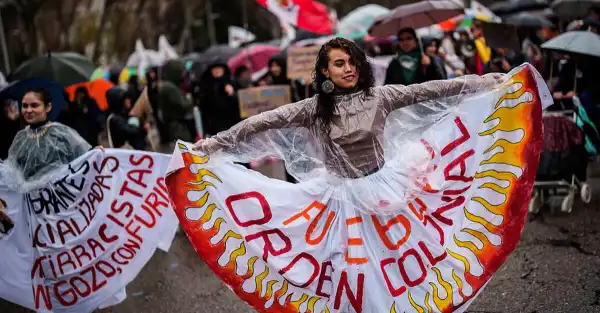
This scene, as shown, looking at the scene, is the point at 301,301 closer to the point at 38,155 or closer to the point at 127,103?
the point at 38,155

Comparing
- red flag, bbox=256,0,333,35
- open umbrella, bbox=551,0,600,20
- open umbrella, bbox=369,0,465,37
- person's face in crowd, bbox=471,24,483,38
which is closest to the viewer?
open umbrella, bbox=369,0,465,37

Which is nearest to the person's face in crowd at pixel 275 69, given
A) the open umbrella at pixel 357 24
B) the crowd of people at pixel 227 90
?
the crowd of people at pixel 227 90

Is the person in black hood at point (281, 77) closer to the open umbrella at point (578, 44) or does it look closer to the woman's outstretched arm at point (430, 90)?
the open umbrella at point (578, 44)

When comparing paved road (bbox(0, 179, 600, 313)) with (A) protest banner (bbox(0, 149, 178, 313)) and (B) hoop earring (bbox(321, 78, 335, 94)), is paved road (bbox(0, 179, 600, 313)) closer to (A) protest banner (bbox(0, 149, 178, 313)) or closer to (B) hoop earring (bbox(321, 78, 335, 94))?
(A) protest banner (bbox(0, 149, 178, 313))

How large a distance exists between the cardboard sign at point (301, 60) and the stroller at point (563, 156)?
3348 millimetres

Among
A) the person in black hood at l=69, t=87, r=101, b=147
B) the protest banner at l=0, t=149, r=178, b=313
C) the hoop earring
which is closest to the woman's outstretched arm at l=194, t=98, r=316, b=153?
the hoop earring

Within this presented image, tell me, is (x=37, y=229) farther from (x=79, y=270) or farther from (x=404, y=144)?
(x=404, y=144)

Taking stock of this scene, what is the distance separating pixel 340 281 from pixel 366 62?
3.87ft

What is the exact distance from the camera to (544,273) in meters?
5.47

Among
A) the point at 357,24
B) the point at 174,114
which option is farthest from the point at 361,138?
the point at 357,24

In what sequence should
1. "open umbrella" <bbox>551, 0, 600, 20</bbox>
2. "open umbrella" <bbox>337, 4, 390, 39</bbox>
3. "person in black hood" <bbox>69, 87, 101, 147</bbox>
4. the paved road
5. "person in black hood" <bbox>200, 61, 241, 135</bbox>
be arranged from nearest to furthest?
the paved road
"person in black hood" <bbox>200, 61, 241, 135</bbox>
"person in black hood" <bbox>69, 87, 101, 147</bbox>
"open umbrella" <bbox>551, 0, 600, 20</bbox>
"open umbrella" <bbox>337, 4, 390, 39</bbox>

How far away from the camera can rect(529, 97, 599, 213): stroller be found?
7102 millimetres

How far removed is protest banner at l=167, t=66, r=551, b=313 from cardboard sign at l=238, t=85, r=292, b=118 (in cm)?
495

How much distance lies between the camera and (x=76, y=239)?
5.11 m
